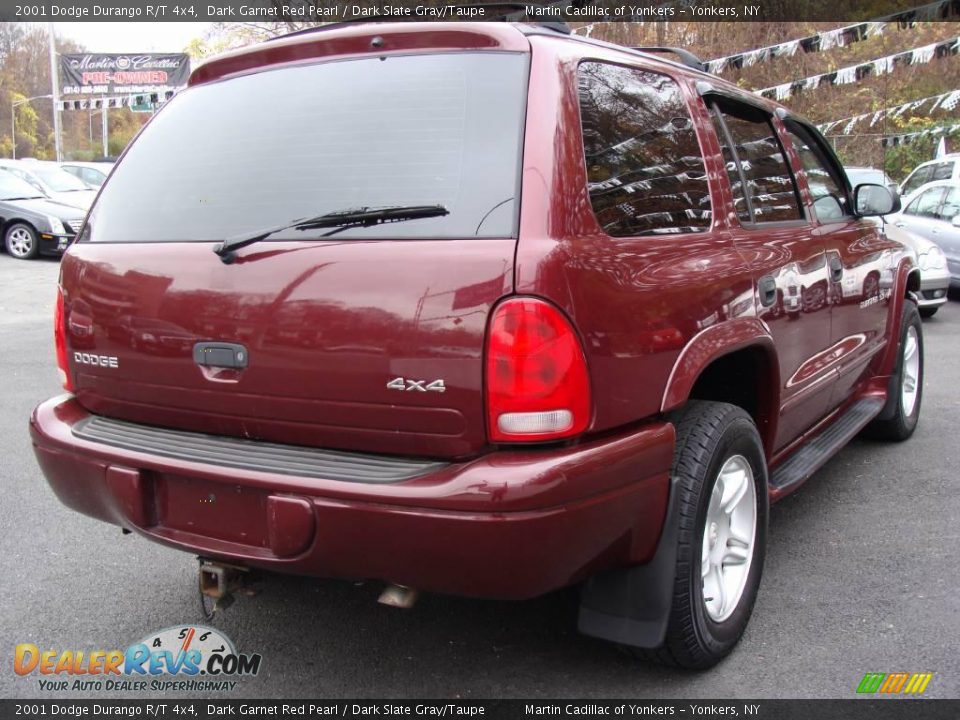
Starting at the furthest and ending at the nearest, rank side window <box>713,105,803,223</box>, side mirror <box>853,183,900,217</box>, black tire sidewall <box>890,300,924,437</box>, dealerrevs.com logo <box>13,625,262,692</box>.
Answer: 1. black tire sidewall <box>890,300,924,437</box>
2. side mirror <box>853,183,900,217</box>
3. side window <box>713,105,803,223</box>
4. dealerrevs.com logo <box>13,625,262,692</box>

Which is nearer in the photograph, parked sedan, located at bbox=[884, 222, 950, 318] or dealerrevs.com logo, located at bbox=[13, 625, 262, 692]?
dealerrevs.com logo, located at bbox=[13, 625, 262, 692]

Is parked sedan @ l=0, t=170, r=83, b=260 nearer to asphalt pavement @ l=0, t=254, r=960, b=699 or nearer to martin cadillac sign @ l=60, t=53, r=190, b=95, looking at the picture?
asphalt pavement @ l=0, t=254, r=960, b=699

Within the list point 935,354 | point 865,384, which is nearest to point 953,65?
point 935,354

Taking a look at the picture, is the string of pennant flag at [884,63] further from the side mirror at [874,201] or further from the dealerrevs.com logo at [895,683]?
the dealerrevs.com logo at [895,683]

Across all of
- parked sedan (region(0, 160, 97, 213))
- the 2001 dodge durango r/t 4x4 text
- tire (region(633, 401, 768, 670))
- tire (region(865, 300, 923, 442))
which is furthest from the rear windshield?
parked sedan (region(0, 160, 97, 213))

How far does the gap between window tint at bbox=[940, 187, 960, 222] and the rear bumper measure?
10264mm

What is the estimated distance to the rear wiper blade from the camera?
2.17 meters

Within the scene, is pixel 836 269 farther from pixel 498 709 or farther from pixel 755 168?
pixel 498 709

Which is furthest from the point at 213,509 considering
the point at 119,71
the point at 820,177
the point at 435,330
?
the point at 119,71

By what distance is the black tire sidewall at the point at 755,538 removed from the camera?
243 cm

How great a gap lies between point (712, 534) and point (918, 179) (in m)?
13.6

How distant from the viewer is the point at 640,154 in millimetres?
2508

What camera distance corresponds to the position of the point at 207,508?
2285 mm

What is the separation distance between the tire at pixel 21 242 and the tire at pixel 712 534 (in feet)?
47.1
